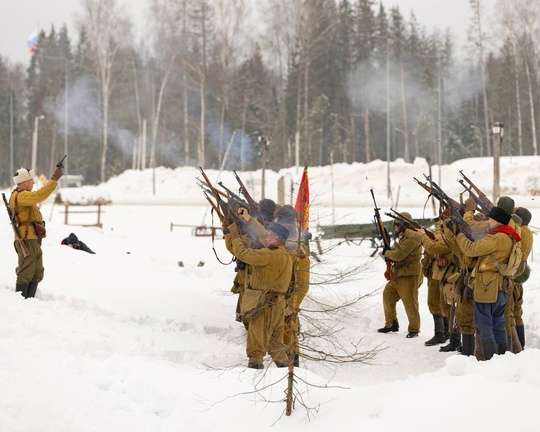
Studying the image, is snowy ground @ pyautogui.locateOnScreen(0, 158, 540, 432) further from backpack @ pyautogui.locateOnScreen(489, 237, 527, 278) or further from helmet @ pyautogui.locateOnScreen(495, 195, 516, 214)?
helmet @ pyautogui.locateOnScreen(495, 195, 516, 214)

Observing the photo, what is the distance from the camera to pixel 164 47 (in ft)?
143

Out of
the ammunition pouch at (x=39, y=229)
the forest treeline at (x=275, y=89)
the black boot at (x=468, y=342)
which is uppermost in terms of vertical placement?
the forest treeline at (x=275, y=89)

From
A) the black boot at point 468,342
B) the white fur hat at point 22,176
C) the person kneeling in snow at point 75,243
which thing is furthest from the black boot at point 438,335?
the person kneeling in snow at point 75,243

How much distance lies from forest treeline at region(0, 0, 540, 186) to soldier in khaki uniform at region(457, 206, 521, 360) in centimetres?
3280

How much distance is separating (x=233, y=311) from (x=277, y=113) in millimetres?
42279

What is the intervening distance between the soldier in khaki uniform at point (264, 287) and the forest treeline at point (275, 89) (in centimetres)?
3277

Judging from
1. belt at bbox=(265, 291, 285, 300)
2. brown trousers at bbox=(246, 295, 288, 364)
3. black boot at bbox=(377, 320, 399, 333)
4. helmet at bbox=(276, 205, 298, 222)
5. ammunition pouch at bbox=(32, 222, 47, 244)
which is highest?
helmet at bbox=(276, 205, 298, 222)

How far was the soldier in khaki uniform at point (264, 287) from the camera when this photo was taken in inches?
246

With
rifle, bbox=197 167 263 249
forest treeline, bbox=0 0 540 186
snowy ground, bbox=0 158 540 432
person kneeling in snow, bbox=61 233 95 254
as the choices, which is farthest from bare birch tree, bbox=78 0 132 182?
rifle, bbox=197 167 263 249

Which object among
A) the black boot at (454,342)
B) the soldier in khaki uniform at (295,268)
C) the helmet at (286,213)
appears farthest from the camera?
the black boot at (454,342)

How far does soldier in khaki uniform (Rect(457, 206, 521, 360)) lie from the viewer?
6512 millimetres

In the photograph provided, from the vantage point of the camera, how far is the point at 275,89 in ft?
175

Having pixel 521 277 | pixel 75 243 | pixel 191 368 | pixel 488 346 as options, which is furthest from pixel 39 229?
pixel 75 243

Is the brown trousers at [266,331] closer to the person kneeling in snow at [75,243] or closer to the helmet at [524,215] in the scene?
the helmet at [524,215]
